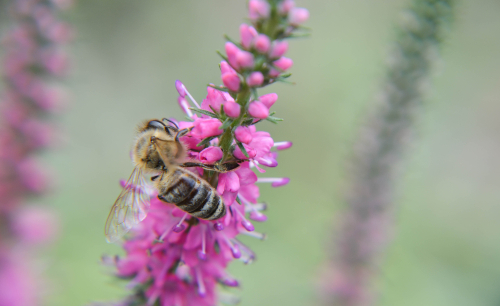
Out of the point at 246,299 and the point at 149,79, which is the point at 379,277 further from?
the point at 149,79

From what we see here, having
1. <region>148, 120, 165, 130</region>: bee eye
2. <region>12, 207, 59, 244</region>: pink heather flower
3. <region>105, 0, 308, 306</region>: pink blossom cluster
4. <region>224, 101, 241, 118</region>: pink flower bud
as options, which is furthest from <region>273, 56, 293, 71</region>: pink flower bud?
<region>12, 207, 59, 244</region>: pink heather flower

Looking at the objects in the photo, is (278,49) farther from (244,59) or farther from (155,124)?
(155,124)

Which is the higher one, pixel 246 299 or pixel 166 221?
pixel 166 221

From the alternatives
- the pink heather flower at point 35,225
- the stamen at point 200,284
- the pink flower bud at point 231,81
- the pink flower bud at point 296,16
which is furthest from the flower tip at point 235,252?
the pink heather flower at point 35,225

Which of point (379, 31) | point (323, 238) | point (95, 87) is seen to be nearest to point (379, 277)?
point (323, 238)

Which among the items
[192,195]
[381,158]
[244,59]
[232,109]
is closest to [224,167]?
[192,195]

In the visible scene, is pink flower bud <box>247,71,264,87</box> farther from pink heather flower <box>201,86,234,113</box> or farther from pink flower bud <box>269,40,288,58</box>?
pink heather flower <box>201,86,234,113</box>
